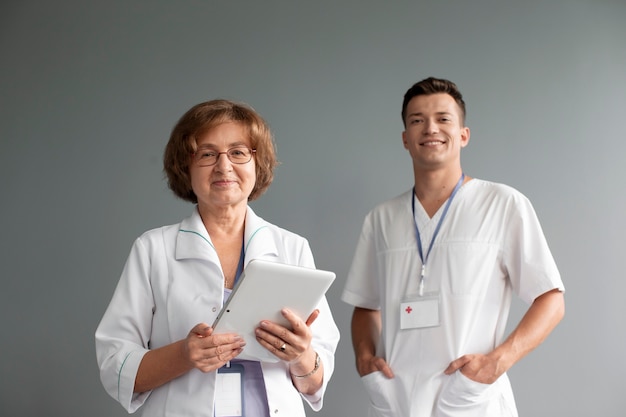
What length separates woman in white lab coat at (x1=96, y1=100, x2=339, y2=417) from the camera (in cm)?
153

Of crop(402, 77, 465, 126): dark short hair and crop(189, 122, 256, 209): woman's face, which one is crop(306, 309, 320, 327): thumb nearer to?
crop(189, 122, 256, 209): woman's face

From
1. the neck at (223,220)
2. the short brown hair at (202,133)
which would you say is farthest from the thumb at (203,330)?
the short brown hair at (202,133)

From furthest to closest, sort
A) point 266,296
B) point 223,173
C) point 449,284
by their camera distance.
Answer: point 449,284, point 223,173, point 266,296

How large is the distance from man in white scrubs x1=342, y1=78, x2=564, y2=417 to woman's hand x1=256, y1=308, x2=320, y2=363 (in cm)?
89

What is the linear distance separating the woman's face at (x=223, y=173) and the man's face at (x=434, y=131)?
34.4 inches

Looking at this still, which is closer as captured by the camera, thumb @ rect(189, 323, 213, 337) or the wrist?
thumb @ rect(189, 323, 213, 337)

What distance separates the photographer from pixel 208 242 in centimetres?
171

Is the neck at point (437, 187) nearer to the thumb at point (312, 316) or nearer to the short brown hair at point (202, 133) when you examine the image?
the short brown hair at point (202, 133)

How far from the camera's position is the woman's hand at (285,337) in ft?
4.85

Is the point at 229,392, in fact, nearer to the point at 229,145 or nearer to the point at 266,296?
the point at 266,296

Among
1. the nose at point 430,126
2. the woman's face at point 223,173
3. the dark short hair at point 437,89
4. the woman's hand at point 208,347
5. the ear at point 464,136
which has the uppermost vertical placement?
the dark short hair at point 437,89

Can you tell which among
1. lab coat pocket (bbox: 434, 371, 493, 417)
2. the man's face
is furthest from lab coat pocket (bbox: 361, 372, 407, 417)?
the man's face

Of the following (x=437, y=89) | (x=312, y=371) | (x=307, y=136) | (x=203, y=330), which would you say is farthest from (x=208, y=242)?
(x=307, y=136)

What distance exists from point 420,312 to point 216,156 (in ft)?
3.20
